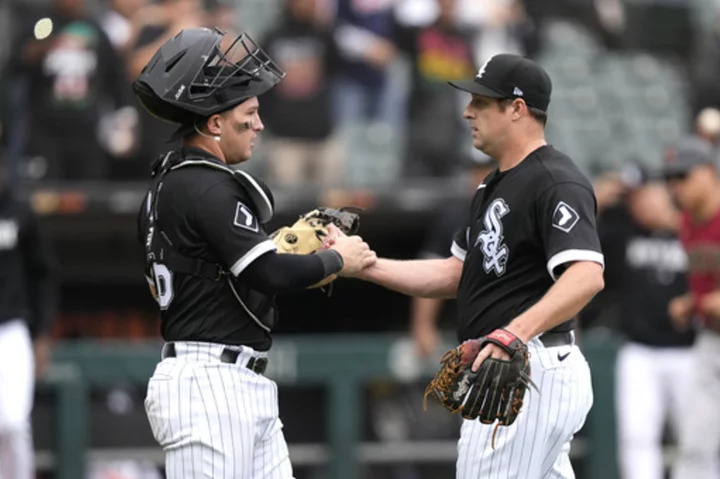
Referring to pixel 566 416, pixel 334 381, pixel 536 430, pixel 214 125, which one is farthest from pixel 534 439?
pixel 334 381

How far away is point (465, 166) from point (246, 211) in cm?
595

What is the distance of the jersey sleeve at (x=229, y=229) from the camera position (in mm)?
4438

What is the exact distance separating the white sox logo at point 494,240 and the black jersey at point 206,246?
0.76 meters

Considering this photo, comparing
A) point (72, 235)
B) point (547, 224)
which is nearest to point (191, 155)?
point (547, 224)

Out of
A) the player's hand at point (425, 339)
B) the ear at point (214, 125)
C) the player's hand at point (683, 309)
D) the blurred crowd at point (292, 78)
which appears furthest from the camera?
the blurred crowd at point (292, 78)

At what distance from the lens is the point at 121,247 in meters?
10.1

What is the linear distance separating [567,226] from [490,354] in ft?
1.60

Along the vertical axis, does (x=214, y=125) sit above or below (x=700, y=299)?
above

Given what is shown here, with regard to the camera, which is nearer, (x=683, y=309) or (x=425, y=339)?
(x=683, y=309)

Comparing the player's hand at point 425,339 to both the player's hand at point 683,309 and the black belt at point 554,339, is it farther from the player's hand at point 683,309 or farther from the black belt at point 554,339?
the black belt at point 554,339

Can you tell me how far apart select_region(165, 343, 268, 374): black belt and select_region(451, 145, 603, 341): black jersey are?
0.73 metres

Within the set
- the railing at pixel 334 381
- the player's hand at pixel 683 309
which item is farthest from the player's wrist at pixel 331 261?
the railing at pixel 334 381

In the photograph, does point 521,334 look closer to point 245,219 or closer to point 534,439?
point 534,439

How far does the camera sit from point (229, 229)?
444 centimetres
